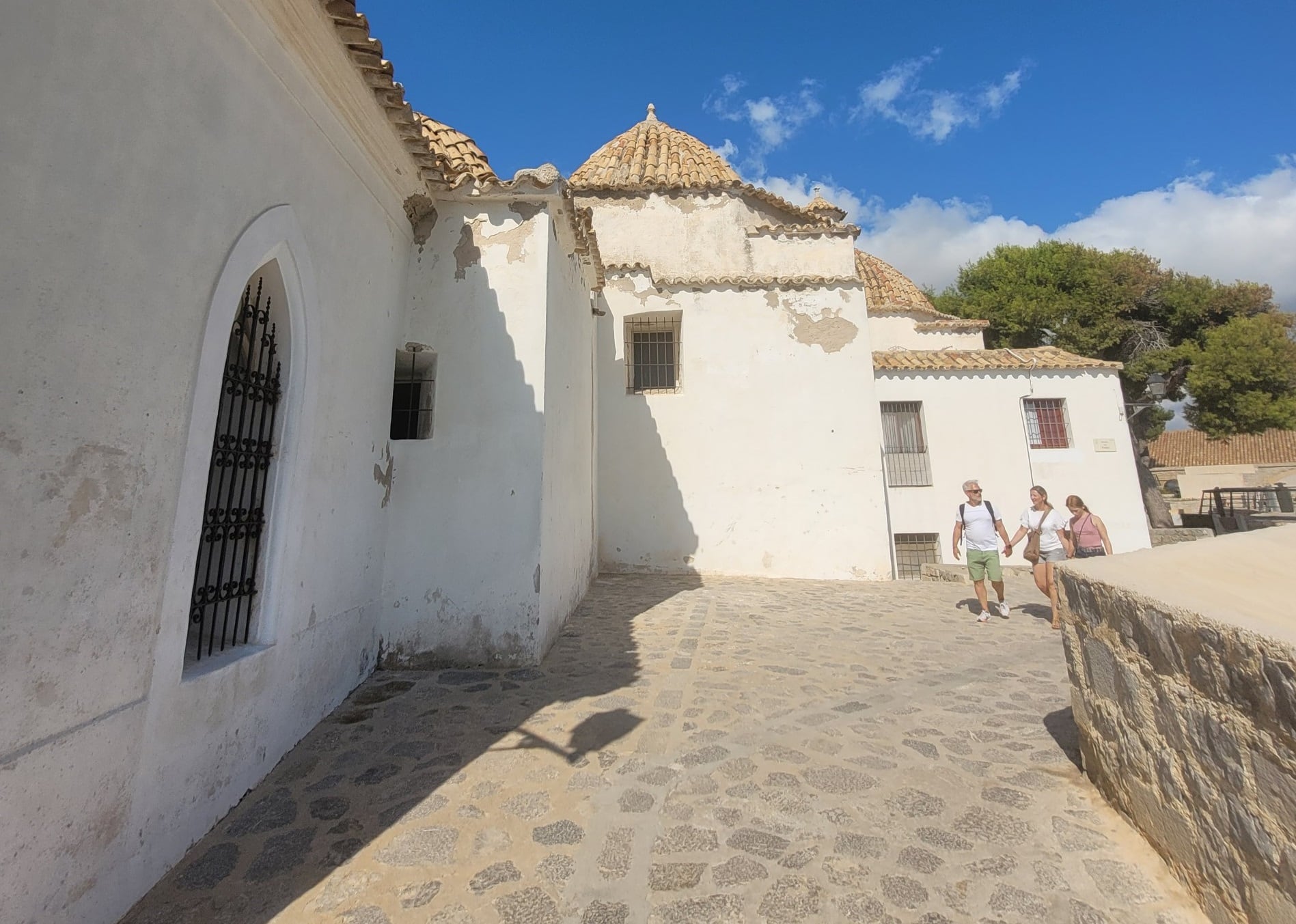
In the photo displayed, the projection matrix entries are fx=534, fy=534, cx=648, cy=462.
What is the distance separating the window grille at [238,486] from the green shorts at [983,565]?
6907mm

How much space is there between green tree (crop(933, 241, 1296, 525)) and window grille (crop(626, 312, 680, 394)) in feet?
50.3

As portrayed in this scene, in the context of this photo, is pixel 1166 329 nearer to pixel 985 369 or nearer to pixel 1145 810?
pixel 985 369

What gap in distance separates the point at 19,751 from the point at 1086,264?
25.9 m

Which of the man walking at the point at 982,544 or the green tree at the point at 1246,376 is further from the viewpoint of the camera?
the green tree at the point at 1246,376

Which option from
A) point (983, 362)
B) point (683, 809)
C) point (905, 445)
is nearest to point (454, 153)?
point (683, 809)

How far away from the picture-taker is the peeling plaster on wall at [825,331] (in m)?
9.27

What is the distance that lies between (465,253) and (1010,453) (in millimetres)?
11552

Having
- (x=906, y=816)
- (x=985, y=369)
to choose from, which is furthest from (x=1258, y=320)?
(x=906, y=816)

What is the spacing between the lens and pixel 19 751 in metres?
1.62

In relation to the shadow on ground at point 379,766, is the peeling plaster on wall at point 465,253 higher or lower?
higher

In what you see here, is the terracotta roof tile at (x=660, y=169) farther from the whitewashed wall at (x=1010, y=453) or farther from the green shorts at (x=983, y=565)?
the green shorts at (x=983, y=565)

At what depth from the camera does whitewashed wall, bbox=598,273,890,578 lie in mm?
8891

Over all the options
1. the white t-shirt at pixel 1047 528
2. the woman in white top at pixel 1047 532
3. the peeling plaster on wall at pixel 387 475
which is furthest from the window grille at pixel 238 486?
the white t-shirt at pixel 1047 528

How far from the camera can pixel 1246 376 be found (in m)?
16.0
